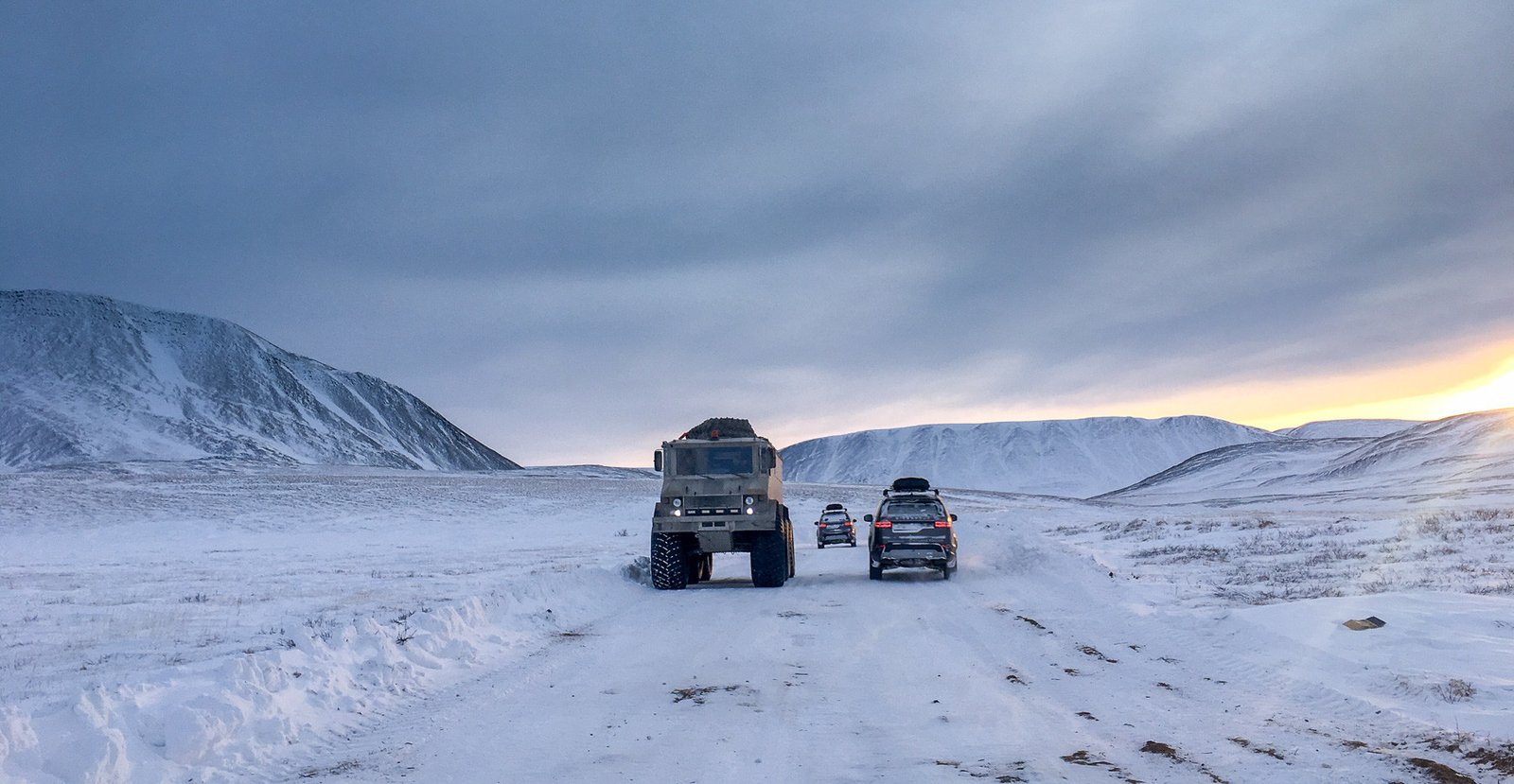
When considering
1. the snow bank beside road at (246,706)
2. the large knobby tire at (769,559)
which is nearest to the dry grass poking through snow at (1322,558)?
the large knobby tire at (769,559)

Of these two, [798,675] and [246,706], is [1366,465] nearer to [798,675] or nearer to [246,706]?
[798,675]

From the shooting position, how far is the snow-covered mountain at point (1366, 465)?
304 feet

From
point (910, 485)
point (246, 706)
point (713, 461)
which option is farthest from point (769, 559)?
point (246, 706)

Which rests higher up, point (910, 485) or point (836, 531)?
point (910, 485)

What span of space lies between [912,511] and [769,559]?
3828mm

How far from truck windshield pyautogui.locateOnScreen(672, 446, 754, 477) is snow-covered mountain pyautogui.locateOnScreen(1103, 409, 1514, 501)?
68.4 m

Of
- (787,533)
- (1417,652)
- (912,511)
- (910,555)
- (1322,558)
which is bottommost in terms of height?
(1417,652)

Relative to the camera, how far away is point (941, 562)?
2200cm

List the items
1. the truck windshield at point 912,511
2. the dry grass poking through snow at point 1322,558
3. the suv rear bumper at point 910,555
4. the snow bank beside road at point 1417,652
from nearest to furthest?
1. the snow bank beside road at point 1417,652
2. the dry grass poking through snow at point 1322,558
3. the suv rear bumper at point 910,555
4. the truck windshield at point 912,511

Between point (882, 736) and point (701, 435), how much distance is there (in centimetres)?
1511

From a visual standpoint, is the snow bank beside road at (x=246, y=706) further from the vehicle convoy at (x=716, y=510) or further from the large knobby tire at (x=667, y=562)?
the vehicle convoy at (x=716, y=510)

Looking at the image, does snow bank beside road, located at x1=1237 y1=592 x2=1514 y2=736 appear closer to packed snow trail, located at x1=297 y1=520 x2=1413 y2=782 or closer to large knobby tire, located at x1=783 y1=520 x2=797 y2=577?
packed snow trail, located at x1=297 y1=520 x2=1413 y2=782

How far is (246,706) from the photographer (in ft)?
26.5

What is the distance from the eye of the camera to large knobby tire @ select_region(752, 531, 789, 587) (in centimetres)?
2075
